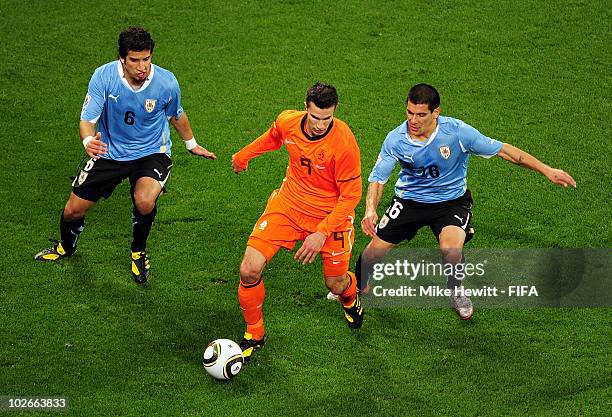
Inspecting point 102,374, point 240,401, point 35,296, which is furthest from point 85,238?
point 240,401

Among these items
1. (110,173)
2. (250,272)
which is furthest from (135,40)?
(250,272)

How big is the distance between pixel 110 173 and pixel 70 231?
785mm

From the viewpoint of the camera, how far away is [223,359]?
27.8 ft

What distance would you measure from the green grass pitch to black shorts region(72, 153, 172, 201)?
870 mm

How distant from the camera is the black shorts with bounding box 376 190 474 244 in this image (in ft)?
30.3

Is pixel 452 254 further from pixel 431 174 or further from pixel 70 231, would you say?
pixel 70 231

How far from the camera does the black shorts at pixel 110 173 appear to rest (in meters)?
9.70

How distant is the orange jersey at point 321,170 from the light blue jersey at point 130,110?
1.18 meters

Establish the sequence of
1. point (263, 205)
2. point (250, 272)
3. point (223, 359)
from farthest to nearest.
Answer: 1. point (263, 205)
2. point (250, 272)
3. point (223, 359)

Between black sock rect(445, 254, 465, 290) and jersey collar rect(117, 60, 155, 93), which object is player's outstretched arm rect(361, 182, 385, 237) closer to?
black sock rect(445, 254, 465, 290)

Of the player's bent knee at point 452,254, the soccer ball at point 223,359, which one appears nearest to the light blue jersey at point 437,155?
the player's bent knee at point 452,254

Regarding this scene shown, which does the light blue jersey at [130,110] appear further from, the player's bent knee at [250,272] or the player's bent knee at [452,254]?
the player's bent knee at [452,254]

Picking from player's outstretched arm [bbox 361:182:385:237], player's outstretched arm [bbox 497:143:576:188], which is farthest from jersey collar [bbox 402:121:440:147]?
player's outstretched arm [bbox 497:143:576:188]

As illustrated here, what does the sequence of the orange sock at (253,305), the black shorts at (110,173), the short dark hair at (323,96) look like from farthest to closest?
the black shorts at (110,173), the orange sock at (253,305), the short dark hair at (323,96)
